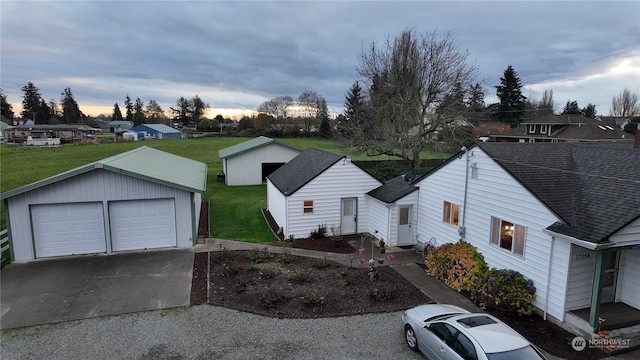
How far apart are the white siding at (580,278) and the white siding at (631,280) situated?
1514mm

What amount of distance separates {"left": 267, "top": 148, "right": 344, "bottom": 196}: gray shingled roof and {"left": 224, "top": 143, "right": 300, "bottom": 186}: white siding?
10575 millimetres

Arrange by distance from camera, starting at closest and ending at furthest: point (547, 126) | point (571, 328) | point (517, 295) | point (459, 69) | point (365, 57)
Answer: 1. point (571, 328)
2. point (517, 295)
3. point (459, 69)
4. point (365, 57)
5. point (547, 126)

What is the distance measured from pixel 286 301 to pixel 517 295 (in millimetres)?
6572

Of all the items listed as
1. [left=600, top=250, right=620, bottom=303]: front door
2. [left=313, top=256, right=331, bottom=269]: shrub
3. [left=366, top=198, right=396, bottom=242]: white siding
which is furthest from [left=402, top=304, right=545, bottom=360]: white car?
[left=366, top=198, right=396, bottom=242]: white siding

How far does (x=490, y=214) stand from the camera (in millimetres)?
11641

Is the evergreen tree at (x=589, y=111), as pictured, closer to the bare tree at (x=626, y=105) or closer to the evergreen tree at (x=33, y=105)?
the bare tree at (x=626, y=105)

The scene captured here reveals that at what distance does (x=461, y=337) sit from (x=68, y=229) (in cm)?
1459

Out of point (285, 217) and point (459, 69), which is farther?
point (459, 69)

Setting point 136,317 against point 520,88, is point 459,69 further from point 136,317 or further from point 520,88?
point 520,88

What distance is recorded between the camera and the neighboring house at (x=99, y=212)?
44.2 feet

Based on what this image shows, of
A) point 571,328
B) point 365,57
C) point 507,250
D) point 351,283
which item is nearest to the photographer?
point 571,328

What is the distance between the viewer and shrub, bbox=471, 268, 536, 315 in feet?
32.3

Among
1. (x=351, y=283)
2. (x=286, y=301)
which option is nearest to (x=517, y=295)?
(x=351, y=283)

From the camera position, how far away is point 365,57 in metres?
30.6
